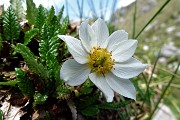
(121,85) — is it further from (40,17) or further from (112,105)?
(40,17)

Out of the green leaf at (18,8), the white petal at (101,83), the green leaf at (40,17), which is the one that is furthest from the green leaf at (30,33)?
the white petal at (101,83)

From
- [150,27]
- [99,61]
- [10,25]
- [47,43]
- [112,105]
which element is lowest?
[112,105]

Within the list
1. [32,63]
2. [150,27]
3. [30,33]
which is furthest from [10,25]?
[150,27]

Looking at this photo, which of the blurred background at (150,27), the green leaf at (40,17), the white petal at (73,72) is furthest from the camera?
the blurred background at (150,27)

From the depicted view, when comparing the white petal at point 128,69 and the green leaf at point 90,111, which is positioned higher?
the white petal at point 128,69

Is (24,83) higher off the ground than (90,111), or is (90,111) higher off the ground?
(24,83)

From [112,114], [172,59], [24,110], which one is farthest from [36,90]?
[172,59]

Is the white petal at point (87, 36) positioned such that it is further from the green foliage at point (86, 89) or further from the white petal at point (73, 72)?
the green foliage at point (86, 89)
